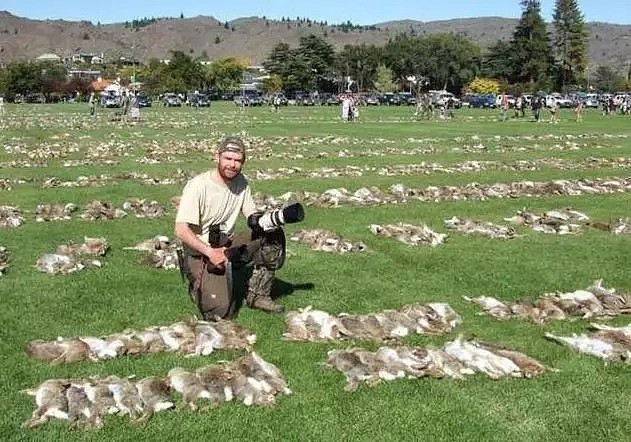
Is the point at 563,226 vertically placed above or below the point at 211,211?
below

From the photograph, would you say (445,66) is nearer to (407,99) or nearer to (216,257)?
(407,99)

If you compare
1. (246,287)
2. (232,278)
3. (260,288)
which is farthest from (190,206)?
(246,287)

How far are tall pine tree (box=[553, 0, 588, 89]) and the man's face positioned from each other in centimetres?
17544

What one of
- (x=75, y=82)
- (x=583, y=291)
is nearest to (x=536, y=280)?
(x=583, y=291)

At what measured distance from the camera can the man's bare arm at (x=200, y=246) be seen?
10039mm

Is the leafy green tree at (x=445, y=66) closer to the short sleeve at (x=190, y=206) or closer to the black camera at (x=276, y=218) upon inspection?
the black camera at (x=276, y=218)

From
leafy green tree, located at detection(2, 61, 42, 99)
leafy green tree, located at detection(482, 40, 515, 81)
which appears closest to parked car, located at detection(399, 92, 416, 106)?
leafy green tree, located at detection(482, 40, 515, 81)

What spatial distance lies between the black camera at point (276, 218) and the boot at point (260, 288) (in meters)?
0.67

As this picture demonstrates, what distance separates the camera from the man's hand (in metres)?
10.0

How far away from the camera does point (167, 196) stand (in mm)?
21625

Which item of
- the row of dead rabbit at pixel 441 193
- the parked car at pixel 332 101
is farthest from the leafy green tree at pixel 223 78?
the row of dead rabbit at pixel 441 193

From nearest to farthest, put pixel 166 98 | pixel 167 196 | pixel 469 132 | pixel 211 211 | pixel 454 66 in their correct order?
pixel 211 211, pixel 167 196, pixel 469 132, pixel 166 98, pixel 454 66

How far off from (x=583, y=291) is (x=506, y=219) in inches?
272

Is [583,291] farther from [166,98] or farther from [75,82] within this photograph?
[75,82]
